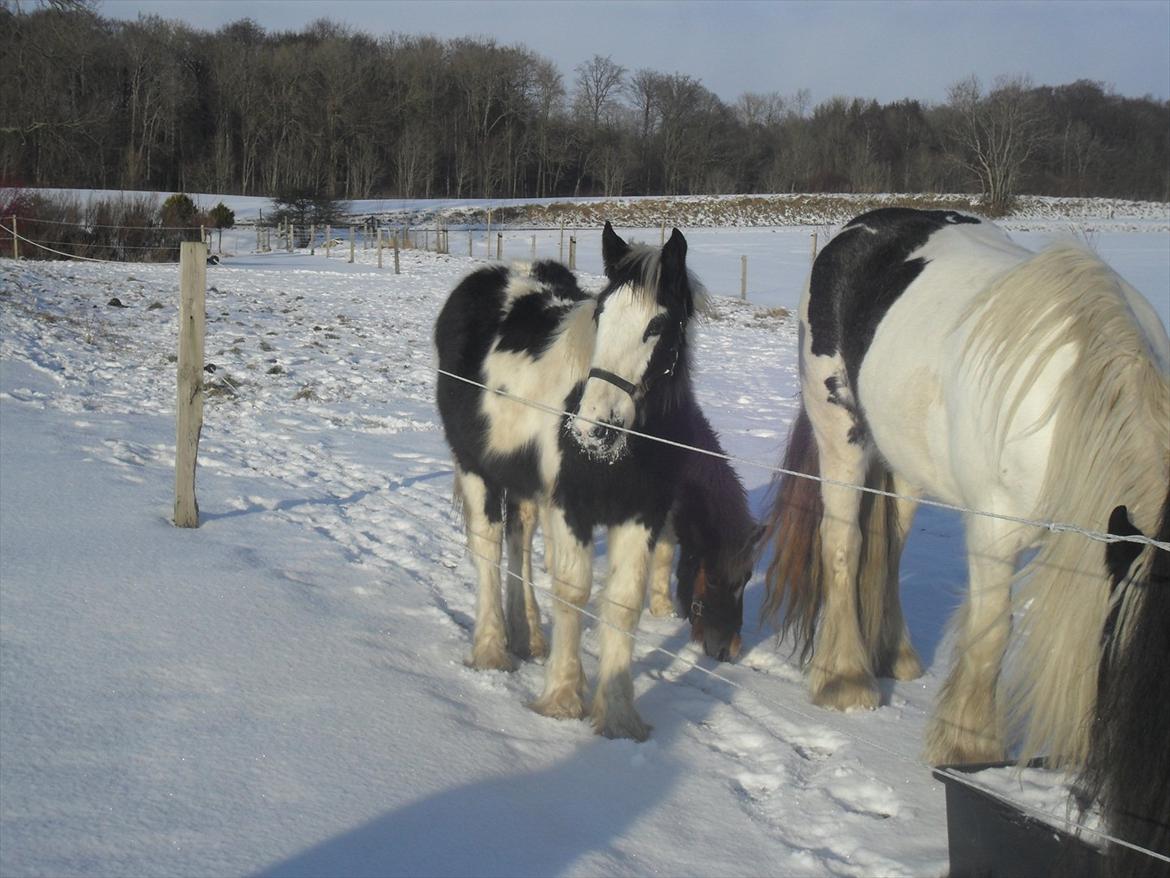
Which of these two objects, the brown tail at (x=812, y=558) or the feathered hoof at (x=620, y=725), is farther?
the brown tail at (x=812, y=558)

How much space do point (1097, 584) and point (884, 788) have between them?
1.37 m

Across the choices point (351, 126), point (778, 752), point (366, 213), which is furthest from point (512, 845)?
point (351, 126)

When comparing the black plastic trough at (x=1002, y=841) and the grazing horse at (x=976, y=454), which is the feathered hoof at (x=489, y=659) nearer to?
the grazing horse at (x=976, y=454)

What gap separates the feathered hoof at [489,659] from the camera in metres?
4.50

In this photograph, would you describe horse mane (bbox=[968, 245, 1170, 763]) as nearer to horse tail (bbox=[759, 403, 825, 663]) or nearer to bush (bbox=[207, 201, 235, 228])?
horse tail (bbox=[759, 403, 825, 663])

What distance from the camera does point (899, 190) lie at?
64.1m

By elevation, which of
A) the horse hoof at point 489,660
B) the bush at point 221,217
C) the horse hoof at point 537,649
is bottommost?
the horse hoof at point 537,649

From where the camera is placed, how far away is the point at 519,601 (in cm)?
488

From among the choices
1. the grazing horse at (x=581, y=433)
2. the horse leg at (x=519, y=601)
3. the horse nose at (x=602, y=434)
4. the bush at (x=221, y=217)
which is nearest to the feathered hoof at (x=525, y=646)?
the horse leg at (x=519, y=601)

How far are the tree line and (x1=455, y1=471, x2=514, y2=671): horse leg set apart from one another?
174 feet

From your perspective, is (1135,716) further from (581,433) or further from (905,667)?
(905,667)

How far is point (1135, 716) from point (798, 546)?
2691 millimetres

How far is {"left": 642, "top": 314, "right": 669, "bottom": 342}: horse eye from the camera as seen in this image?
12.1 ft

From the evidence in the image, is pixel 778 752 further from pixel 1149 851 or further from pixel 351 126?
pixel 351 126
